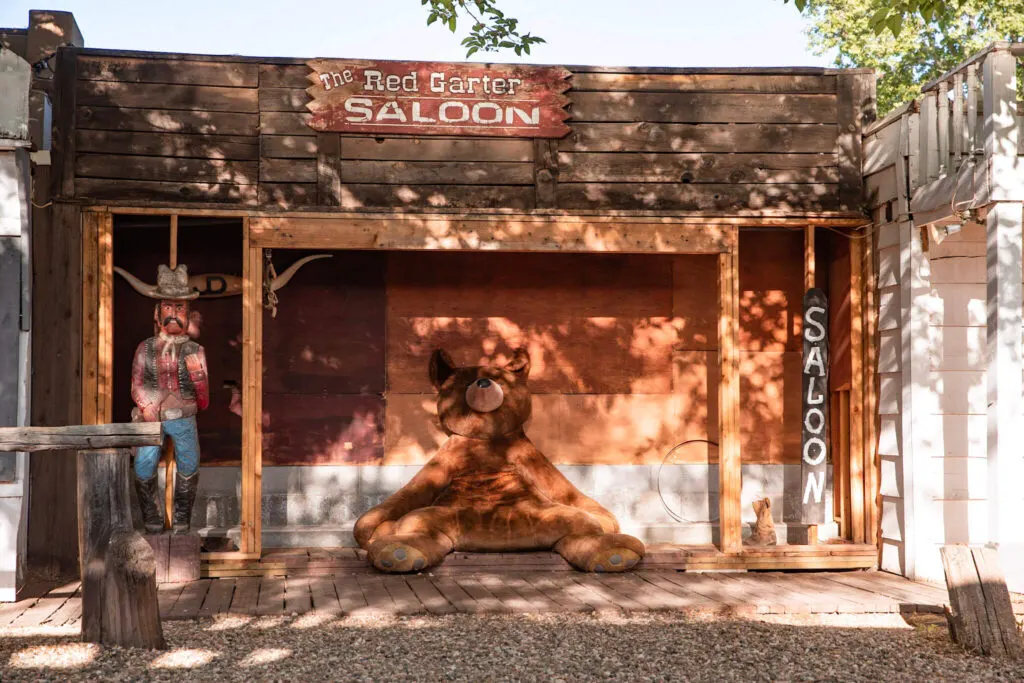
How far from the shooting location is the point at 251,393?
8.30 m

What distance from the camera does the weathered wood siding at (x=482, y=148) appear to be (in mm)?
8430

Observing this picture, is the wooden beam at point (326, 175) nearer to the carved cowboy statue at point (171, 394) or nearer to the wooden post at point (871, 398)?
the carved cowboy statue at point (171, 394)

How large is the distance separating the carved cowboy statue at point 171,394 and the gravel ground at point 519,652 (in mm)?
1749

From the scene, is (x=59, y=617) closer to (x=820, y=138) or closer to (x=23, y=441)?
(x=23, y=441)

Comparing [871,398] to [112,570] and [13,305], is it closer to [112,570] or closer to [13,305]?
[112,570]

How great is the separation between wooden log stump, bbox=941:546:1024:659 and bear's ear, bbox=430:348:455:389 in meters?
4.44

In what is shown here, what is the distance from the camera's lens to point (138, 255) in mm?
9445

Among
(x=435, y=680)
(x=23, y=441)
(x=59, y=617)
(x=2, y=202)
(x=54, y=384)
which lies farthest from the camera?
(x=54, y=384)

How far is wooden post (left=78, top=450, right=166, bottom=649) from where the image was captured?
5.76 meters

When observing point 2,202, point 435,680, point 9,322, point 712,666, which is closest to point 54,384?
point 9,322

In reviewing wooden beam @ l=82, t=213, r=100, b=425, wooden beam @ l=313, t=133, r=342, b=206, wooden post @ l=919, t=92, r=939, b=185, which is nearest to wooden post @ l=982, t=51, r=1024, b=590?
wooden post @ l=919, t=92, r=939, b=185

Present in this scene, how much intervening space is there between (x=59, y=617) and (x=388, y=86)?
421 cm

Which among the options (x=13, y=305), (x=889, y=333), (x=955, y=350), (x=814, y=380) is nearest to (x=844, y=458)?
(x=814, y=380)

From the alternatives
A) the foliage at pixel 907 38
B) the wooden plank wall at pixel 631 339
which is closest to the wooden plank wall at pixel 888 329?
the wooden plank wall at pixel 631 339
